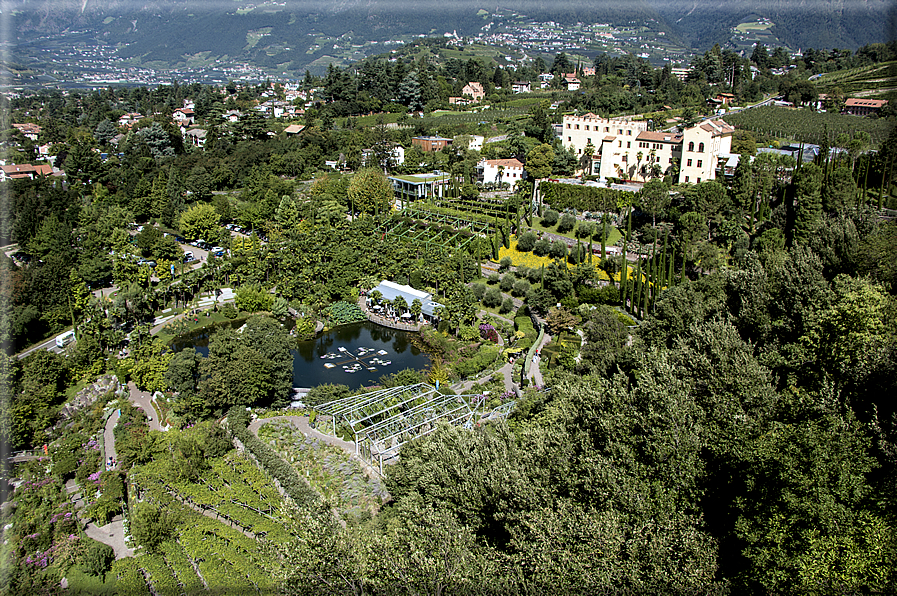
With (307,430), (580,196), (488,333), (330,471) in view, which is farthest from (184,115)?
(330,471)

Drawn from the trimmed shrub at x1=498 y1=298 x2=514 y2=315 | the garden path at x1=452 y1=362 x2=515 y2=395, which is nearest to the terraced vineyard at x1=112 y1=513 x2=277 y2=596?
the garden path at x1=452 y1=362 x2=515 y2=395

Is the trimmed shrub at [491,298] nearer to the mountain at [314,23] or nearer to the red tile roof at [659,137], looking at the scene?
the red tile roof at [659,137]

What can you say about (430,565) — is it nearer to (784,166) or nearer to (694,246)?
(694,246)

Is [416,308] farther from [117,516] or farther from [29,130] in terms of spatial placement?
[29,130]

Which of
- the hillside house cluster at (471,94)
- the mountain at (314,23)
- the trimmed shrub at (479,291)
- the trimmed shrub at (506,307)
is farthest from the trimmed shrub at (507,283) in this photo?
the mountain at (314,23)

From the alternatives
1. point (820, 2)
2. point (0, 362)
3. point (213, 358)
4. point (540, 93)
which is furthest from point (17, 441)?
point (820, 2)
